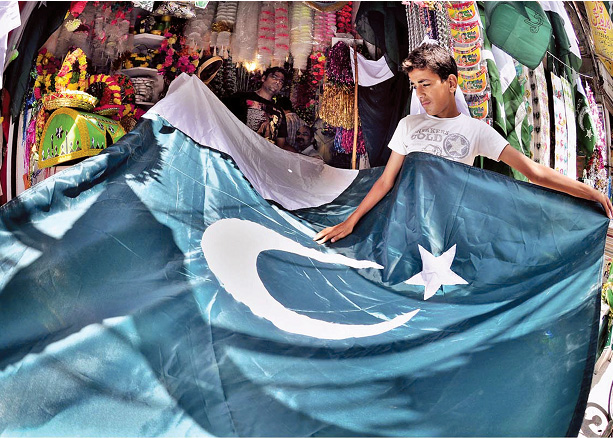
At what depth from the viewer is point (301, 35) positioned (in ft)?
15.7

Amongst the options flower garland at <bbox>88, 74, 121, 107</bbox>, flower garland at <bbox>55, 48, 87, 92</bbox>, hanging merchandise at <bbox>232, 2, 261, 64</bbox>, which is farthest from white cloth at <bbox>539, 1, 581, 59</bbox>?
flower garland at <bbox>55, 48, 87, 92</bbox>

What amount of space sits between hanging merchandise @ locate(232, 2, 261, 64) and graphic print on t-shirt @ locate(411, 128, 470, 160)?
2.38 meters

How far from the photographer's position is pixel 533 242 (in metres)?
2.33

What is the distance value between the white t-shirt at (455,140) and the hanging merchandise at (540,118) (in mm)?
1699

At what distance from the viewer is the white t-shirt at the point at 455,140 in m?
2.86

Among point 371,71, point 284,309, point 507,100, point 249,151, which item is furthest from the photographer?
point 371,71

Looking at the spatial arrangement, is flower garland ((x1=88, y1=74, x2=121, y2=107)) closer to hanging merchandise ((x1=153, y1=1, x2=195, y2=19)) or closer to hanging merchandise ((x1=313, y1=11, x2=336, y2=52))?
hanging merchandise ((x1=153, y1=1, x2=195, y2=19))

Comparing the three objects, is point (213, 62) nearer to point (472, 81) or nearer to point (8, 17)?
point (472, 81)

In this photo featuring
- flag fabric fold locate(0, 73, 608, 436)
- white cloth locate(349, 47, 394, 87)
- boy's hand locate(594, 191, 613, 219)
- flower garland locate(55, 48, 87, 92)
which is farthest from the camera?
white cloth locate(349, 47, 394, 87)

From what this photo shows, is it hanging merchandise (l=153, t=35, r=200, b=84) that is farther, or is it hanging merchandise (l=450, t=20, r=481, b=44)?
hanging merchandise (l=153, t=35, r=200, b=84)

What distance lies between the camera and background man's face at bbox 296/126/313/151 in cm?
505

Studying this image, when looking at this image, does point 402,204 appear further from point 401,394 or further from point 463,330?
point 401,394

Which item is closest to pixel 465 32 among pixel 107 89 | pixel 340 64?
pixel 340 64

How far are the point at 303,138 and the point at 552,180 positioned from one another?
292cm
